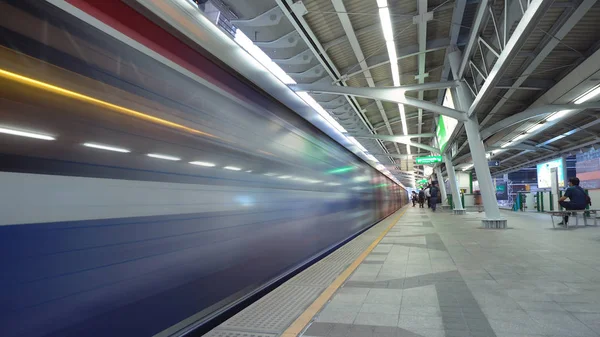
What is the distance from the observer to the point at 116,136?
72.4 inches

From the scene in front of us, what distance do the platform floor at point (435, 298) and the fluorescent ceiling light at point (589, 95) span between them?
5272mm

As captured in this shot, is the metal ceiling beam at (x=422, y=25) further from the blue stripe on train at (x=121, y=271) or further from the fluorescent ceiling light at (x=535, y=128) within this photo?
the fluorescent ceiling light at (x=535, y=128)

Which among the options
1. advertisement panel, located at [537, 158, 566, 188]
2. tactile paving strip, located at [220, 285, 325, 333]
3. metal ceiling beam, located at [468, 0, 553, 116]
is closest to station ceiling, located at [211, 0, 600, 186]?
metal ceiling beam, located at [468, 0, 553, 116]

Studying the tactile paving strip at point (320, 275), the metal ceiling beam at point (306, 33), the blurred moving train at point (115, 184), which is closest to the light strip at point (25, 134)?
the blurred moving train at point (115, 184)

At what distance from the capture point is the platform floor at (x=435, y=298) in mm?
2627

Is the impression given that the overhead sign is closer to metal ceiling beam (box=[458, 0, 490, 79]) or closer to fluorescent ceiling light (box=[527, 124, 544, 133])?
fluorescent ceiling light (box=[527, 124, 544, 133])

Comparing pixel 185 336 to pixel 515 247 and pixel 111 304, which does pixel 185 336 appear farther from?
pixel 515 247

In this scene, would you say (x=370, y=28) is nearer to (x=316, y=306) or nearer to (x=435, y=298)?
(x=435, y=298)

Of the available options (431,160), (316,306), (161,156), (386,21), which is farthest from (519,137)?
(161,156)

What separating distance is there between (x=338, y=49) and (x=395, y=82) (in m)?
3.39

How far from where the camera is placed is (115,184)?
1801 mm

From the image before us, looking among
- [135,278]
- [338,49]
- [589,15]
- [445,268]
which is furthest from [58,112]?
[589,15]

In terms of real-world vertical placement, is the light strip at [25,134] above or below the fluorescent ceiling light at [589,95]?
below

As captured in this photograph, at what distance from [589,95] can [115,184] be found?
12.0 metres
